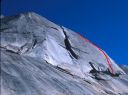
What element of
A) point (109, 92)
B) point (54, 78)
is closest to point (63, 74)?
point (54, 78)

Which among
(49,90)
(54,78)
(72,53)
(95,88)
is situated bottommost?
(49,90)

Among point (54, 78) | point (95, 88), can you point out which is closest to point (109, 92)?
point (95, 88)

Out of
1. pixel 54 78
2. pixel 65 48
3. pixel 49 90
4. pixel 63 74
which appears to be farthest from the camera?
pixel 65 48

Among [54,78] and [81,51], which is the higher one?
[81,51]

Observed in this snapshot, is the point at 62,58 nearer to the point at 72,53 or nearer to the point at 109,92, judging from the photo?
the point at 72,53

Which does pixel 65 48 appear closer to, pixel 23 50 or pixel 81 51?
pixel 81 51

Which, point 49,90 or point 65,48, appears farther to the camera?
point 65,48

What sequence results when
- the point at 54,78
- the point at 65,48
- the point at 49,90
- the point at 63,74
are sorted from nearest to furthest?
1. the point at 49,90
2. the point at 54,78
3. the point at 63,74
4. the point at 65,48
